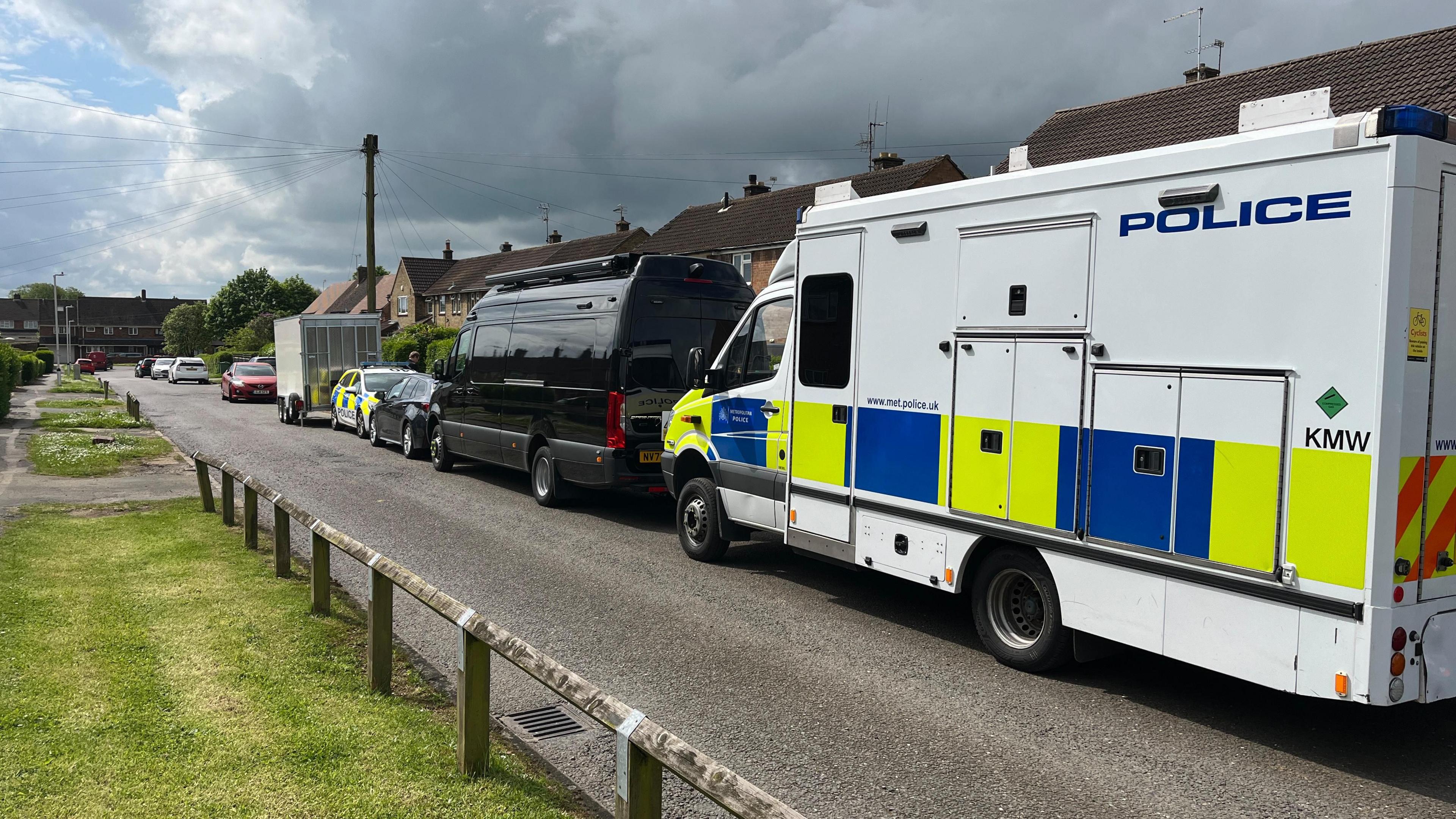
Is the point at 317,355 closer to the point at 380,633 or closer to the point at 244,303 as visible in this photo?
the point at 380,633

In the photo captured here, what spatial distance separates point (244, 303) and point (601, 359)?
4306 inches

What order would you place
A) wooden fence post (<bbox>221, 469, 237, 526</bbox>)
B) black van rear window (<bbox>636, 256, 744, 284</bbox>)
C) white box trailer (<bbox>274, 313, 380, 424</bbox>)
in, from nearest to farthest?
wooden fence post (<bbox>221, 469, 237, 526</bbox>) < black van rear window (<bbox>636, 256, 744, 284</bbox>) < white box trailer (<bbox>274, 313, 380, 424</bbox>)

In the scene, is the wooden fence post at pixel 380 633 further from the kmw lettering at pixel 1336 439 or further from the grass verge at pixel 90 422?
the grass verge at pixel 90 422

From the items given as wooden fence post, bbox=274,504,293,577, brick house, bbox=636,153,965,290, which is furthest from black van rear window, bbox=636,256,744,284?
brick house, bbox=636,153,965,290

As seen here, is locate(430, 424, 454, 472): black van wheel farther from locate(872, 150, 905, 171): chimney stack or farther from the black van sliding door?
locate(872, 150, 905, 171): chimney stack

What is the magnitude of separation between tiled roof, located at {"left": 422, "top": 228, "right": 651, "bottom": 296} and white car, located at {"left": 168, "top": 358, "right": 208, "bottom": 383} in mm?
15505

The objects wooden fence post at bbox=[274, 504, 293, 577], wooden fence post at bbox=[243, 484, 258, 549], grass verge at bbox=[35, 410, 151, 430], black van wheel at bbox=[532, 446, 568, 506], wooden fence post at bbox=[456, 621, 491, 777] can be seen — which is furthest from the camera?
grass verge at bbox=[35, 410, 151, 430]

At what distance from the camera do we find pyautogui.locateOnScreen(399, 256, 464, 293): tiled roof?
243ft

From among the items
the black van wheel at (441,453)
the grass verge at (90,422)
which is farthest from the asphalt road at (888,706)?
the grass verge at (90,422)

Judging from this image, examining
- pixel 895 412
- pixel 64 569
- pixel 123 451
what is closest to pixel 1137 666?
pixel 895 412

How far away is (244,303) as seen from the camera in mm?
107938

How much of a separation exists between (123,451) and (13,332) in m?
153

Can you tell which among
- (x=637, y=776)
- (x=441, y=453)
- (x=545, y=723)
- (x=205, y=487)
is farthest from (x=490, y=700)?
(x=441, y=453)

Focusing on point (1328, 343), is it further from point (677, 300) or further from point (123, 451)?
point (123, 451)
